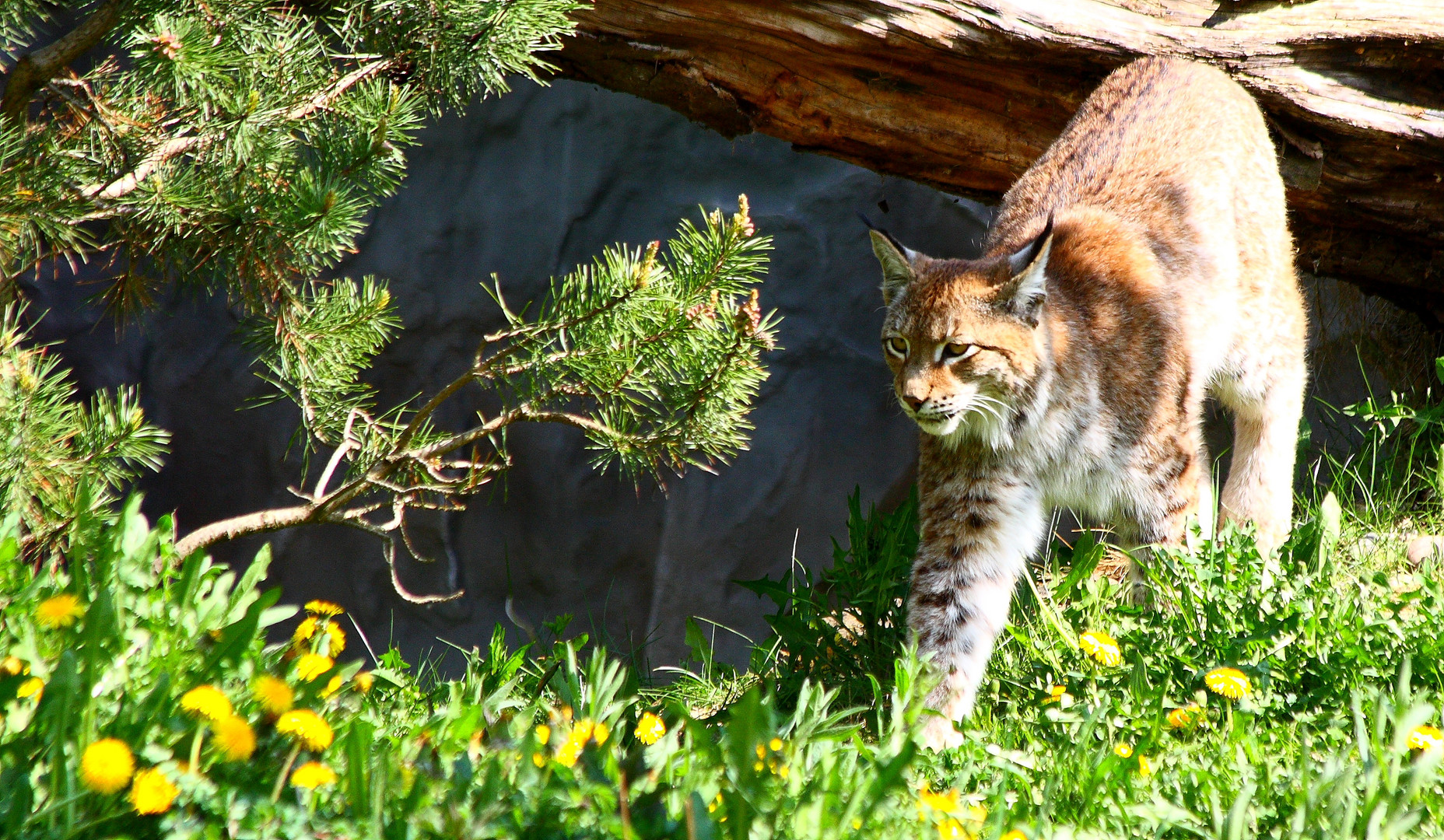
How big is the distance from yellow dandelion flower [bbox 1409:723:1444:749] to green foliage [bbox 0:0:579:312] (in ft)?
8.42

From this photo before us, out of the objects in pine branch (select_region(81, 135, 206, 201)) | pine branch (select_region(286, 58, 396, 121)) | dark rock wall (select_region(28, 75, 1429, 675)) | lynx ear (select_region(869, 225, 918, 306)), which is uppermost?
pine branch (select_region(286, 58, 396, 121))

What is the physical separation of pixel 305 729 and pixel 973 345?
7.38ft

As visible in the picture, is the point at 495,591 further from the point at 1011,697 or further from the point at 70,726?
the point at 70,726

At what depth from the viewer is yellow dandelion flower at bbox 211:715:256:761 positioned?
4.83 ft

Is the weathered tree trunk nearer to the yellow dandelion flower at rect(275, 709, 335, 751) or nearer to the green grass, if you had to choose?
the green grass

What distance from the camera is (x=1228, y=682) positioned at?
2.40m

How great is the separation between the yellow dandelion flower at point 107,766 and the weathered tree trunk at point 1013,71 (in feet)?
10.4

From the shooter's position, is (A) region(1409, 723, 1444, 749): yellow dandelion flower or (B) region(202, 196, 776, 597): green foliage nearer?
(A) region(1409, 723, 1444, 749): yellow dandelion flower

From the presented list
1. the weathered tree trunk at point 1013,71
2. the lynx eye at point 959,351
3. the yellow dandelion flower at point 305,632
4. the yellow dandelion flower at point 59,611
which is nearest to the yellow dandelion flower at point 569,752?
the yellow dandelion flower at point 305,632

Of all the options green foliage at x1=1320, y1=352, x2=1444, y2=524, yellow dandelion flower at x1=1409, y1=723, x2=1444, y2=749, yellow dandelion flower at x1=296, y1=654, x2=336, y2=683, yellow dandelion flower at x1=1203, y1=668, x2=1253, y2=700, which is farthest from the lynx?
yellow dandelion flower at x1=296, y1=654, x2=336, y2=683

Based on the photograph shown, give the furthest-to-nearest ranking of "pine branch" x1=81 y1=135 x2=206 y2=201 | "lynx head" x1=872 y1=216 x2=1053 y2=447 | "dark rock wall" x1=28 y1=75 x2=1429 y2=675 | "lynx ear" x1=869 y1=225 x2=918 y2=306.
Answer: "dark rock wall" x1=28 y1=75 x2=1429 y2=675 < "lynx ear" x1=869 y1=225 x2=918 y2=306 < "lynx head" x1=872 y1=216 x2=1053 y2=447 < "pine branch" x1=81 y1=135 x2=206 y2=201

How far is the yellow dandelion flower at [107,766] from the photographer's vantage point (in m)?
1.39

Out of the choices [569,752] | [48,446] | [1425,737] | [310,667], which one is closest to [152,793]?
[310,667]

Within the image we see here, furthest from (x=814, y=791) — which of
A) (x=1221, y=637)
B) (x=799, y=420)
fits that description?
(x=799, y=420)
